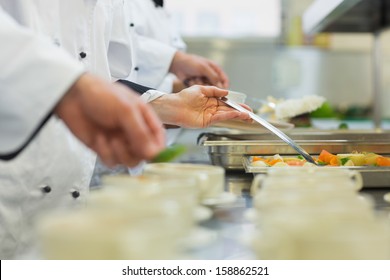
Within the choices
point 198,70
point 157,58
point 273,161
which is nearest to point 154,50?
point 157,58

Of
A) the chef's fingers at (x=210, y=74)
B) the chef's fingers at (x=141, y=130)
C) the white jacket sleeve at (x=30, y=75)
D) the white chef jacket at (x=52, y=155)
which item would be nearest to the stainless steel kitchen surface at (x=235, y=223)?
the chef's fingers at (x=141, y=130)

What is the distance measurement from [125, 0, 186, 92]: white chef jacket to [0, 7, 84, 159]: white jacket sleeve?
1.38 m

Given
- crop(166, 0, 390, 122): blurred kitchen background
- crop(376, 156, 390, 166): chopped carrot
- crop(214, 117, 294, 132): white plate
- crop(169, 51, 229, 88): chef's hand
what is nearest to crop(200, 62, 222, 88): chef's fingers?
crop(169, 51, 229, 88): chef's hand

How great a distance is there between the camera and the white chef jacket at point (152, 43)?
7.74ft

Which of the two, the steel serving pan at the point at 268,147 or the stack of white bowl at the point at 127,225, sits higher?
the steel serving pan at the point at 268,147

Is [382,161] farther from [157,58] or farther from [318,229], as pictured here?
[157,58]

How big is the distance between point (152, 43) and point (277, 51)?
217 centimetres

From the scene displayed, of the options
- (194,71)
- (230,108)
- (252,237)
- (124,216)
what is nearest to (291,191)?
(252,237)

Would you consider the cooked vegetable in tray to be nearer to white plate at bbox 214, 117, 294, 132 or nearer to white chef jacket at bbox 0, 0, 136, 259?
white plate at bbox 214, 117, 294, 132

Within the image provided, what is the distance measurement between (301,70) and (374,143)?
3013mm

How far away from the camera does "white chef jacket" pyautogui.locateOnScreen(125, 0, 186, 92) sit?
2.36m

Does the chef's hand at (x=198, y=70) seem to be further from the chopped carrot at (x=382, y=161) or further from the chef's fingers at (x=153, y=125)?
the chef's fingers at (x=153, y=125)

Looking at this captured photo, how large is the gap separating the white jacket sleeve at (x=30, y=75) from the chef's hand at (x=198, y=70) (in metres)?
1.53

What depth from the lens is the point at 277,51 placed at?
4383mm
